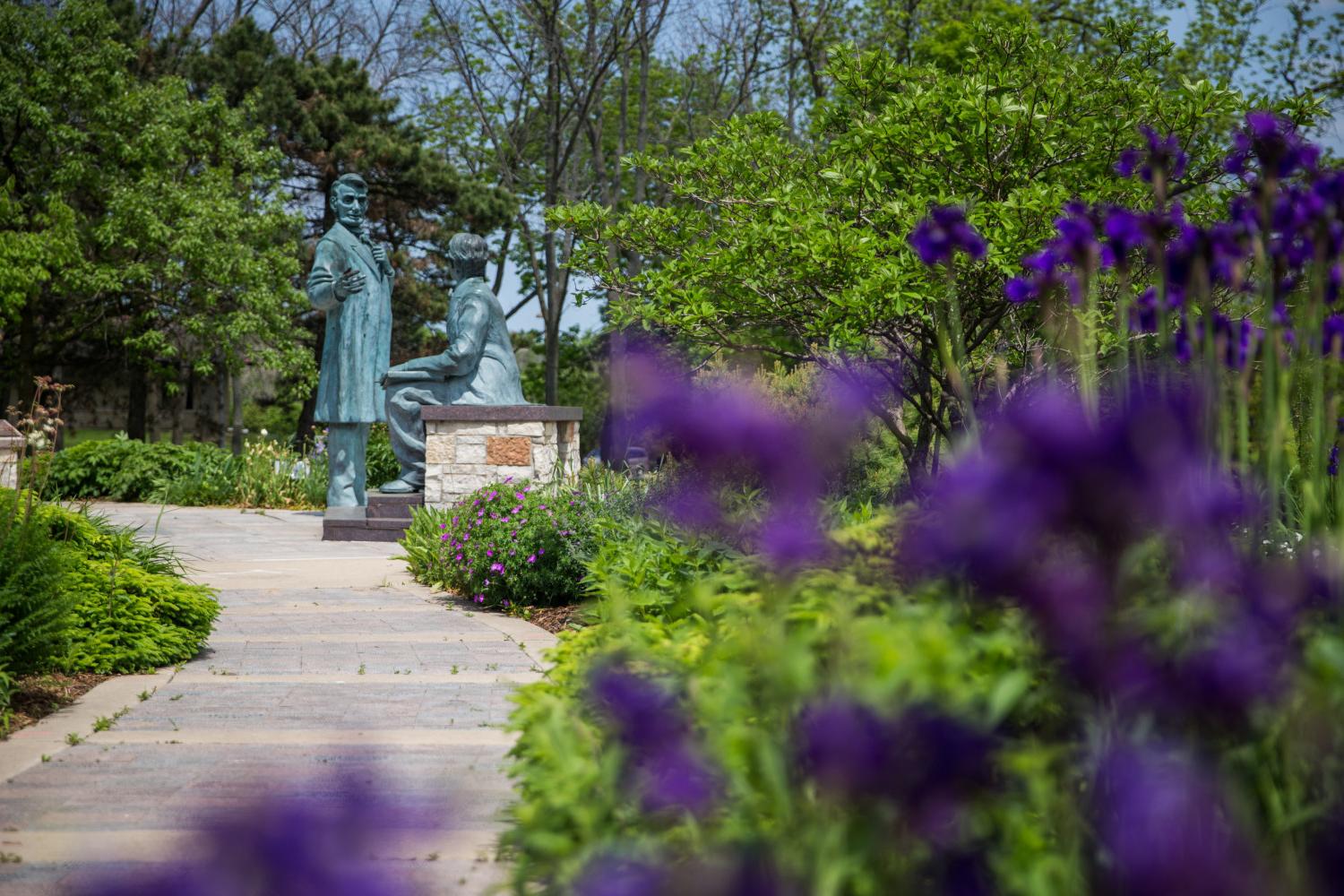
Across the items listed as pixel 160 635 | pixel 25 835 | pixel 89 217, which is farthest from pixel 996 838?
pixel 89 217

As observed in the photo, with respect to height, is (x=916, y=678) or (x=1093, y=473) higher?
(x=1093, y=473)

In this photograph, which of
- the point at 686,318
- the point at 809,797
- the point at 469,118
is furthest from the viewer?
the point at 469,118

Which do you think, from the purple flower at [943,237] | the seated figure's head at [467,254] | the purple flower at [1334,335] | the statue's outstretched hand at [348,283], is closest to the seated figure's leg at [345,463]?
the statue's outstretched hand at [348,283]

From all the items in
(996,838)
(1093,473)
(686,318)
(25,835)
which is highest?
(686,318)

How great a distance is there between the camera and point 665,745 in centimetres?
164

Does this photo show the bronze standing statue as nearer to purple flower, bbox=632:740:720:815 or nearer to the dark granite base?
the dark granite base

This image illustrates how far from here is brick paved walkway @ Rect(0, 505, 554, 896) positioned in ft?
10.8

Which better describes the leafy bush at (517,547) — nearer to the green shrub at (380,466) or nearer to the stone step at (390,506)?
the stone step at (390,506)

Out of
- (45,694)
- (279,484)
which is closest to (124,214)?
(279,484)

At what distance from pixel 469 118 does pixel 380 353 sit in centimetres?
1662

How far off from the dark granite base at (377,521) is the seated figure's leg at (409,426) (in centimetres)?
26

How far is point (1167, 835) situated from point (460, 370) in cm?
1138

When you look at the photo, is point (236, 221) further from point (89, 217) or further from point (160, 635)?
point (160, 635)

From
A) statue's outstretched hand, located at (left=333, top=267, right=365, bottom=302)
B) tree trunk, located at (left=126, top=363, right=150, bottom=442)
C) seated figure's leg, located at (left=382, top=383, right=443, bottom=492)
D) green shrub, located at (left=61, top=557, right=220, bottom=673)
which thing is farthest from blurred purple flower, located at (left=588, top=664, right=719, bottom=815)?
tree trunk, located at (left=126, top=363, right=150, bottom=442)
